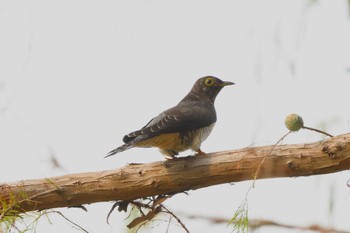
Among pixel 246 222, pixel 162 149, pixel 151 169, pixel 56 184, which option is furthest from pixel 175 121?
pixel 246 222

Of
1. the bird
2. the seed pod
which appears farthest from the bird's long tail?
the seed pod

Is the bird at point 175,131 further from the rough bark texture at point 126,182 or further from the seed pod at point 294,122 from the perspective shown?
the seed pod at point 294,122

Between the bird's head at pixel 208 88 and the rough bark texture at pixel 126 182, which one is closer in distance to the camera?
the rough bark texture at pixel 126 182

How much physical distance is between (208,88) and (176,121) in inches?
63.5

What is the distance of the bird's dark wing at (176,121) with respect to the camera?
570 cm

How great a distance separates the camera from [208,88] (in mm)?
7422

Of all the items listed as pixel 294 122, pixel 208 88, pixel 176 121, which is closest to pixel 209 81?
pixel 208 88

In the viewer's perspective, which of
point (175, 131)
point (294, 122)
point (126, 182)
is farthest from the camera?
point (175, 131)

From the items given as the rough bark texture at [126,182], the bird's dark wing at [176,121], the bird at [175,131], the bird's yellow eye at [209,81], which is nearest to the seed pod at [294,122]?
the rough bark texture at [126,182]

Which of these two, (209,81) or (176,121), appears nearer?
(176,121)

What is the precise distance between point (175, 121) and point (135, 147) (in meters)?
0.37

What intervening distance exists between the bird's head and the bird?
0.78m

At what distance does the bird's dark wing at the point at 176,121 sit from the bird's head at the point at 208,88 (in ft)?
2.71

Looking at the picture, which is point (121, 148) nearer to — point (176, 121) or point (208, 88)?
point (176, 121)
